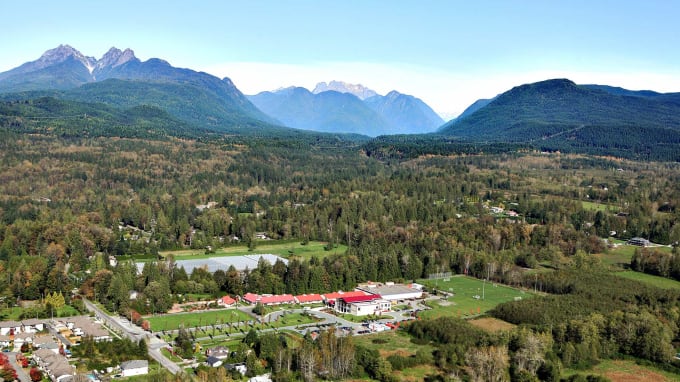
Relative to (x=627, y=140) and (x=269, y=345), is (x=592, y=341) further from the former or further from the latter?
(x=627, y=140)

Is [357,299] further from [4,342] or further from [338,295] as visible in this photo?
[4,342]

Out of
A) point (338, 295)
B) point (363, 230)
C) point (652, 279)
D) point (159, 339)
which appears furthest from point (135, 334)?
point (652, 279)

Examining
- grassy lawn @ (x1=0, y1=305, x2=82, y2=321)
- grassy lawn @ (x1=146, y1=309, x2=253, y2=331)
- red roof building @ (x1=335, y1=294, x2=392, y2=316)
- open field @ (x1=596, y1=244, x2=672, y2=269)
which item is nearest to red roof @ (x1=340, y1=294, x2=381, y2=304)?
red roof building @ (x1=335, y1=294, x2=392, y2=316)

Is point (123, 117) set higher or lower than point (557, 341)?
higher

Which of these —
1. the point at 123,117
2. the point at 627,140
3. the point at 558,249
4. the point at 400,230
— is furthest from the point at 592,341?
the point at 123,117

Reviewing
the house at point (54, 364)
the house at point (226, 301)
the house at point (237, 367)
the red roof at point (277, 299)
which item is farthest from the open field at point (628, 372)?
the house at point (54, 364)

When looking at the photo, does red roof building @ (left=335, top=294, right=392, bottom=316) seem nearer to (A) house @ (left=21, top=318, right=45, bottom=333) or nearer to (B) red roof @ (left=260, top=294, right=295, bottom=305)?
(B) red roof @ (left=260, top=294, right=295, bottom=305)
